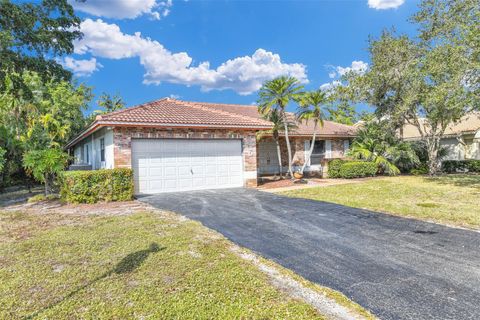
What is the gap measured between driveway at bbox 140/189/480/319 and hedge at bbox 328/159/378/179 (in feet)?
30.1

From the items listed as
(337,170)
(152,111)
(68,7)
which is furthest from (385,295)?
(68,7)

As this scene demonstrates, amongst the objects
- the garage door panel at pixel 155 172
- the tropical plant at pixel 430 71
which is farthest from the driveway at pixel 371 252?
the tropical plant at pixel 430 71

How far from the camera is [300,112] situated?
50.0 feet

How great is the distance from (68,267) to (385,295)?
171 inches

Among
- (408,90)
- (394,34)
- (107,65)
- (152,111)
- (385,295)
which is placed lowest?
(385,295)

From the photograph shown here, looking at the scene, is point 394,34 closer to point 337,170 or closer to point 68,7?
point 337,170

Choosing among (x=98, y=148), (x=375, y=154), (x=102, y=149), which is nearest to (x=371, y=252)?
(x=102, y=149)

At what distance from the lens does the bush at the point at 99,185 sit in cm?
1003

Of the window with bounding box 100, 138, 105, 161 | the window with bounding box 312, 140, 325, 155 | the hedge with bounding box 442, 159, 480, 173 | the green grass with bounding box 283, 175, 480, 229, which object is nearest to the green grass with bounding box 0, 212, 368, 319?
the green grass with bounding box 283, 175, 480, 229

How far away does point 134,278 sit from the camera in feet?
12.8

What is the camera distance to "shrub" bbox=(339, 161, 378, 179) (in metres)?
17.4

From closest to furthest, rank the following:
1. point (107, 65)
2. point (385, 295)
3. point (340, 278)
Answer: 1. point (385, 295)
2. point (340, 278)
3. point (107, 65)

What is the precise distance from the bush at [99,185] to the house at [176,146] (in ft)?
2.80

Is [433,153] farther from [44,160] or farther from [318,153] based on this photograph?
[44,160]
